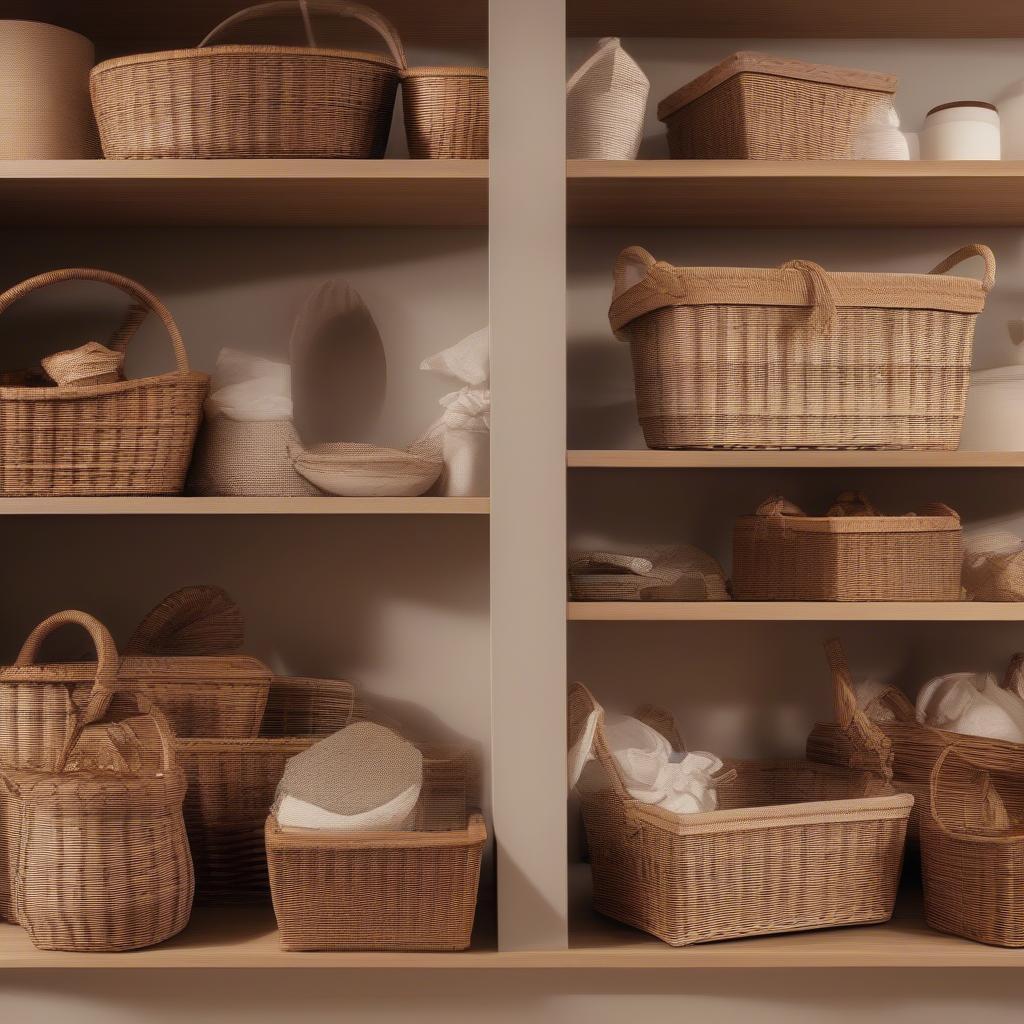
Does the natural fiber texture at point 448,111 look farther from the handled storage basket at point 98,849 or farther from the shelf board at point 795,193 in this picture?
the handled storage basket at point 98,849

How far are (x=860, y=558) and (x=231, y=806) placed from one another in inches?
47.9

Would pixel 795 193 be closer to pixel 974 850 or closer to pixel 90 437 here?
pixel 974 850

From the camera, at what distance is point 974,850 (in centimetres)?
186

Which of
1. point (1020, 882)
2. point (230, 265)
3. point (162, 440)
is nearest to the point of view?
point (1020, 882)

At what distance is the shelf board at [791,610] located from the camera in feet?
6.28

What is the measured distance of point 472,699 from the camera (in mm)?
2402

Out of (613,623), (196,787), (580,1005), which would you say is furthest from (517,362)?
(580,1005)

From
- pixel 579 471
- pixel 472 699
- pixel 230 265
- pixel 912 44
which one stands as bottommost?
pixel 472 699

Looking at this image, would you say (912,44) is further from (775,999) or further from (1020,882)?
(775,999)

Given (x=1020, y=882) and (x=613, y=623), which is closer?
(x=1020, y=882)

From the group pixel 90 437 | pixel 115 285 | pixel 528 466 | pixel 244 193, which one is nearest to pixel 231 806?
pixel 90 437

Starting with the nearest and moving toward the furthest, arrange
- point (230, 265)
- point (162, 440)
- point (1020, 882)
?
point (1020, 882) → point (162, 440) → point (230, 265)

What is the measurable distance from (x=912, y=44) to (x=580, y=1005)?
80.2 inches

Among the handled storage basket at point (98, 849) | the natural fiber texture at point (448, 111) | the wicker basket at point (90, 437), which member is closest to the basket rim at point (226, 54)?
the natural fiber texture at point (448, 111)
